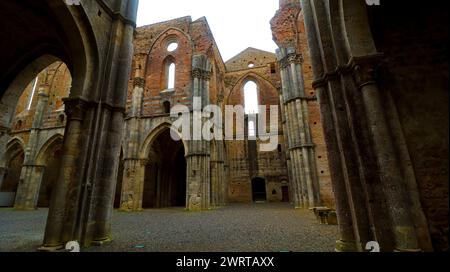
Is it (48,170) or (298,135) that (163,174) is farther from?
(298,135)

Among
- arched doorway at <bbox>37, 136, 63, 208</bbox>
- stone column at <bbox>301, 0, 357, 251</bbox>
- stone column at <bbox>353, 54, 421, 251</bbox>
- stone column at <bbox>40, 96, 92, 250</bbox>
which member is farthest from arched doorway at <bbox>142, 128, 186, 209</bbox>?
stone column at <bbox>353, 54, 421, 251</bbox>

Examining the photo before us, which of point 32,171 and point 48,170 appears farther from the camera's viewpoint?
point 48,170

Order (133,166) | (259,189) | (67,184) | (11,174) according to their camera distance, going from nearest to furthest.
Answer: (67,184)
(133,166)
(11,174)
(259,189)

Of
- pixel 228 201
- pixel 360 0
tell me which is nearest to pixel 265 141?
pixel 228 201

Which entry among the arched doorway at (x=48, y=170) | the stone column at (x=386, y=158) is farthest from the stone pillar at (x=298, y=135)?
the arched doorway at (x=48, y=170)

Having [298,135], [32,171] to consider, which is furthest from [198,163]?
[32,171]

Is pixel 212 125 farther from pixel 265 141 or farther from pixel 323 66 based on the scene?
pixel 323 66

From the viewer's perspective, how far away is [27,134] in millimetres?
16891

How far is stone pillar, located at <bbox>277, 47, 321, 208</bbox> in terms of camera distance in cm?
1198

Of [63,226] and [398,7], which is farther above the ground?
[398,7]

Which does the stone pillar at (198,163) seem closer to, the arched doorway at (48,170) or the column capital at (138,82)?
the column capital at (138,82)

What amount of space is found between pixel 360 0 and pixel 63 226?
7.19m

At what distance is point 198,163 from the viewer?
1348 centimetres

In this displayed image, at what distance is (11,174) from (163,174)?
550 inches
